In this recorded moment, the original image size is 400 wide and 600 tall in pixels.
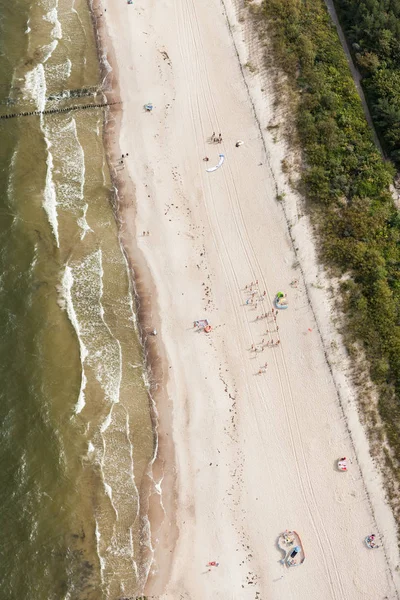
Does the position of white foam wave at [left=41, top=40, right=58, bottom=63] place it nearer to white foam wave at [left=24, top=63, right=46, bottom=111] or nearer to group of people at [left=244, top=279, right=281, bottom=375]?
white foam wave at [left=24, top=63, right=46, bottom=111]

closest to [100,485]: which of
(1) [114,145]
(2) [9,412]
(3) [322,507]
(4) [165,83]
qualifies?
(2) [9,412]

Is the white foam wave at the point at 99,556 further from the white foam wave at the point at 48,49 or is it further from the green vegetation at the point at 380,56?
the white foam wave at the point at 48,49

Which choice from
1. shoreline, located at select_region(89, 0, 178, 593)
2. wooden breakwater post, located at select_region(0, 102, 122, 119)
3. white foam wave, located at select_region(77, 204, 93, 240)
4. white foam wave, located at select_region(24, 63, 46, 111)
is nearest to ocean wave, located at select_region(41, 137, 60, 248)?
white foam wave, located at select_region(77, 204, 93, 240)

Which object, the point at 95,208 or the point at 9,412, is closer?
the point at 9,412

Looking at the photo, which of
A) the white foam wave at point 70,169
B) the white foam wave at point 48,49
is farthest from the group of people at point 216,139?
the white foam wave at point 48,49

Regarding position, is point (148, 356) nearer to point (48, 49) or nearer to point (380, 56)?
point (48, 49)

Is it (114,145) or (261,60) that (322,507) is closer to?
(114,145)
